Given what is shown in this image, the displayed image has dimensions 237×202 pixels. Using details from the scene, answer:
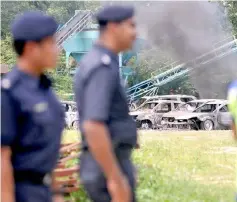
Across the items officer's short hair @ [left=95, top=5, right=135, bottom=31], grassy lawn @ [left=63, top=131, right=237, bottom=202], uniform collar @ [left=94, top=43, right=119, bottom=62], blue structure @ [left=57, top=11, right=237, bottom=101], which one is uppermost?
blue structure @ [left=57, top=11, right=237, bottom=101]

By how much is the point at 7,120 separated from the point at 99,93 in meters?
0.74

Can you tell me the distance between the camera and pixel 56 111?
125 inches

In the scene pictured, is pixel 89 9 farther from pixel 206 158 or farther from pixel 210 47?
pixel 206 158

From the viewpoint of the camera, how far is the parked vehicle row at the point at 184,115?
74.7 ft

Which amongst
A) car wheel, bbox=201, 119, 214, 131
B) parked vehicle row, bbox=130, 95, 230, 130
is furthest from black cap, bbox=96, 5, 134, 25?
car wheel, bbox=201, 119, 214, 131

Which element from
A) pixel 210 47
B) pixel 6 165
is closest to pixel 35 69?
pixel 6 165

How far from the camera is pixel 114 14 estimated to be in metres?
3.79

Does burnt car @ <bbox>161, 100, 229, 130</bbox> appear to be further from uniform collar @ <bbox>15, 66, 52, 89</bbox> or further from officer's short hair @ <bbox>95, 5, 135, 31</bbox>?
uniform collar @ <bbox>15, 66, 52, 89</bbox>

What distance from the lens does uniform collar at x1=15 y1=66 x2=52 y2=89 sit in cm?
307

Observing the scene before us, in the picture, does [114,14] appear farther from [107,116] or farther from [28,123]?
[28,123]

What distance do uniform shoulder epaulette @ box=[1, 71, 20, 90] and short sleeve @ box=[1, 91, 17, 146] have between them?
0.11ft

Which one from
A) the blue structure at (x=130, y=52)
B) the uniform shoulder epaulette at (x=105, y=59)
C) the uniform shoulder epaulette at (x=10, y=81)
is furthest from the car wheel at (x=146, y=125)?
the uniform shoulder epaulette at (x=10, y=81)

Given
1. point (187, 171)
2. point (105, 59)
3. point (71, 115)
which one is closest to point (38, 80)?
Answer: point (105, 59)

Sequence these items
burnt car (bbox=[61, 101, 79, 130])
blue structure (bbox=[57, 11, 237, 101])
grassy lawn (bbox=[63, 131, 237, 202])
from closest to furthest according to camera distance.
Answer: grassy lawn (bbox=[63, 131, 237, 202]), burnt car (bbox=[61, 101, 79, 130]), blue structure (bbox=[57, 11, 237, 101])
